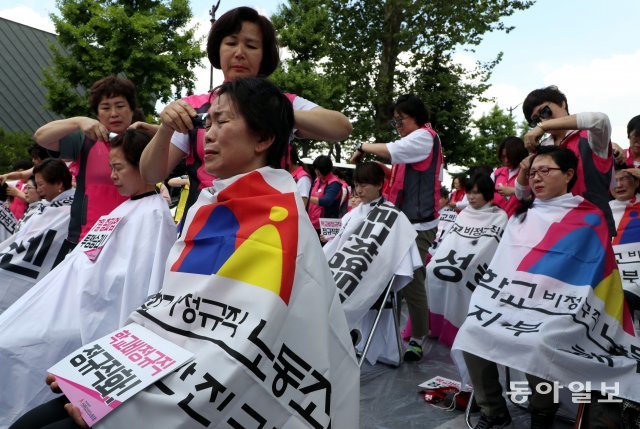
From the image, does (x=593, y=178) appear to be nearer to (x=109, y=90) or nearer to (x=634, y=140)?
(x=634, y=140)

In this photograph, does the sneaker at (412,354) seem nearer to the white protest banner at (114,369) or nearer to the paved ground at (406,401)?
the paved ground at (406,401)

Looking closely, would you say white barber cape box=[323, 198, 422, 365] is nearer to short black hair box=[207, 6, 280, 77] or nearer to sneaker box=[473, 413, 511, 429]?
sneaker box=[473, 413, 511, 429]

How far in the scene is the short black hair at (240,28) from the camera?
209 cm

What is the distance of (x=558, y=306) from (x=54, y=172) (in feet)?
11.7

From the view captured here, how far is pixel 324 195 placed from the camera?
23.5 ft

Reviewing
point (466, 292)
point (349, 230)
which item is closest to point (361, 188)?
point (349, 230)

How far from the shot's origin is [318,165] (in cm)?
738

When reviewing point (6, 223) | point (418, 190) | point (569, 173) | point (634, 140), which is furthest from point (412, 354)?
point (6, 223)

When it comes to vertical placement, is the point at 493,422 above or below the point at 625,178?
below

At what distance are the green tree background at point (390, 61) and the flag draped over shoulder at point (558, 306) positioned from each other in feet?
44.1

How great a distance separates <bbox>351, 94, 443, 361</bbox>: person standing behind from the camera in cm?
438

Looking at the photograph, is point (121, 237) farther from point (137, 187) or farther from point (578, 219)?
point (578, 219)

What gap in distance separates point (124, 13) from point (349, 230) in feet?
47.1

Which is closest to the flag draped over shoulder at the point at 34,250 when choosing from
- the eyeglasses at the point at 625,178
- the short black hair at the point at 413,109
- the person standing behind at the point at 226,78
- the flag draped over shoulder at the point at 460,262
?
the person standing behind at the point at 226,78
